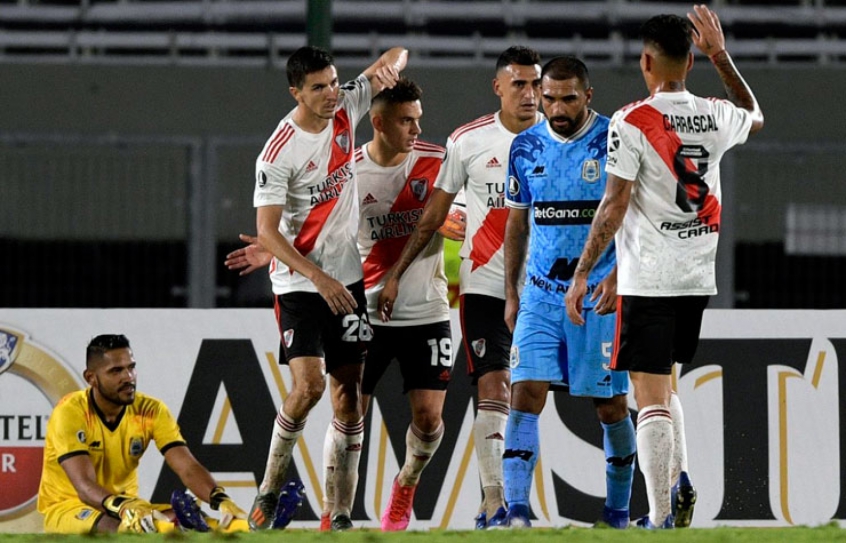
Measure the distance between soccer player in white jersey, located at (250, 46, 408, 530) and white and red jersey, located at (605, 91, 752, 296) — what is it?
4.94ft

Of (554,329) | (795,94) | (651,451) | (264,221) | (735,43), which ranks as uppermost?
(735,43)

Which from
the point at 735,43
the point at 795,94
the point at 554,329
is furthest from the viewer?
the point at 735,43

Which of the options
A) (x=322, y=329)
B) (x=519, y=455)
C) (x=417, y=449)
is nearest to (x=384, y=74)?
(x=322, y=329)

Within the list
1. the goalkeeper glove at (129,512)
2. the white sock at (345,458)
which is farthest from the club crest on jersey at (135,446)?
the white sock at (345,458)

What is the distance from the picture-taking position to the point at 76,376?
361 inches

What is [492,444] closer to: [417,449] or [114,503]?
[417,449]

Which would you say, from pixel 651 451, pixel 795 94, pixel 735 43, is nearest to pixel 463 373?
pixel 651 451

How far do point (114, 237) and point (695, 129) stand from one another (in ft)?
18.6

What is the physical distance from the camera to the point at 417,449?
828 centimetres

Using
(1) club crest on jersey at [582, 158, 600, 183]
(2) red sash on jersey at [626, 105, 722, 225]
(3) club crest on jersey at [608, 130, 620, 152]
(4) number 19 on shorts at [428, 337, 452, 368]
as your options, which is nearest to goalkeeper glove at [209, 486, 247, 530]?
(4) number 19 on shorts at [428, 337, 452, 368]

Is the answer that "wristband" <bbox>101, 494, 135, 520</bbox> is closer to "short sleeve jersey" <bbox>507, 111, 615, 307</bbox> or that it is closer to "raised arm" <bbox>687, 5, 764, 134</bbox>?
"short sleeve jersey" <bbox>507, 111, 615, 307</bbox>

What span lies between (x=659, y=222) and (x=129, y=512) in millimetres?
3225

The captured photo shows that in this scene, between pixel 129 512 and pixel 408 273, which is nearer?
pixel 129 512

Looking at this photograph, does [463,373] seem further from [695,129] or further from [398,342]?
[695,129]
